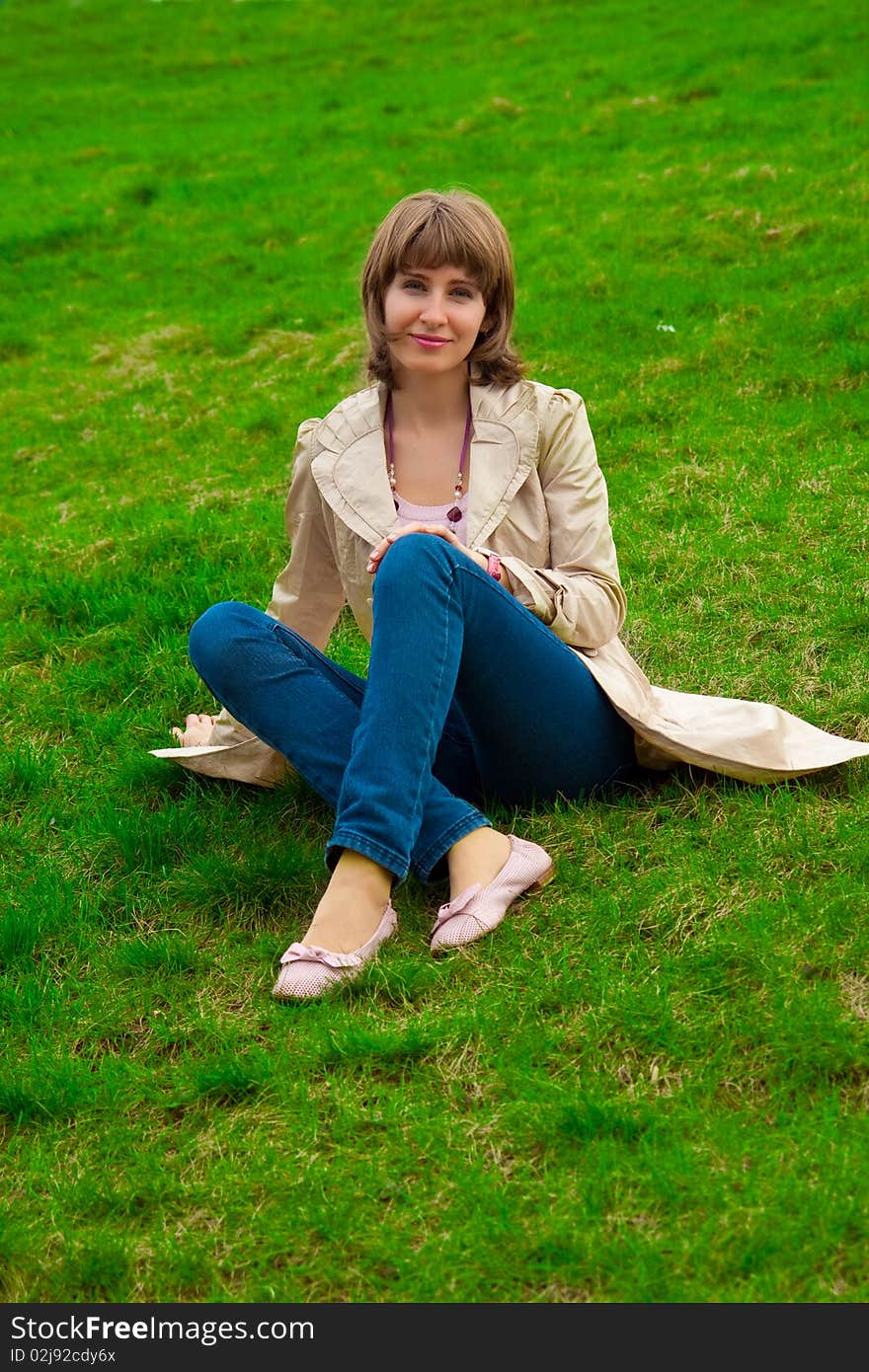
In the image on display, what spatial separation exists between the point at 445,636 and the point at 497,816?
0.86 m

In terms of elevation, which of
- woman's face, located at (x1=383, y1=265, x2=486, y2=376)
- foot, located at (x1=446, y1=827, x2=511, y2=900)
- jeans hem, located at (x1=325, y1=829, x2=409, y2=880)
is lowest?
foot, located at (x1=446, y1=827, x2=511, y2=900)

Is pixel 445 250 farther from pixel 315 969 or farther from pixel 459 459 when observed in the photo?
pixel 315 969

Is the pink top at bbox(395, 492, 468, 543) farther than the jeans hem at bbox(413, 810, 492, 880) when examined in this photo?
Yes

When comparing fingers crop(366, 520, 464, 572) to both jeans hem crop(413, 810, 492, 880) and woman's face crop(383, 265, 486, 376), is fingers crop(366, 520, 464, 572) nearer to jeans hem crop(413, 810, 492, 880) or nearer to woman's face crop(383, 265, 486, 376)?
woman's face crop(383, 265, 486, 376)

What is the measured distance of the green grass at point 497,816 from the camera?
2879 millimetres

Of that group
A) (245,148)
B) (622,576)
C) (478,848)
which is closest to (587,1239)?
(478,848)

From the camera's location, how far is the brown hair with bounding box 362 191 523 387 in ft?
13.2

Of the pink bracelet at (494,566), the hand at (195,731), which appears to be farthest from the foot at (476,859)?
the hand at (195,731)

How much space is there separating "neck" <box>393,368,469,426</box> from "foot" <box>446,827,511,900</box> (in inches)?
52.7

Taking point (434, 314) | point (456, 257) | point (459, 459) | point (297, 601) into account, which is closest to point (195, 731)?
point (297, 601)

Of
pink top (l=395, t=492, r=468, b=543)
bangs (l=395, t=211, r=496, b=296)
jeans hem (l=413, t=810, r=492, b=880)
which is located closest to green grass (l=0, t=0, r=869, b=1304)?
jeans hem (l=413, t=810, r=492, b=880)

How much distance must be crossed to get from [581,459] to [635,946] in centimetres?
145

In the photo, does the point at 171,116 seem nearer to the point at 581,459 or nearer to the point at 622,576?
the point at 622,576

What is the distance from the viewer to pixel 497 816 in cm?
427
